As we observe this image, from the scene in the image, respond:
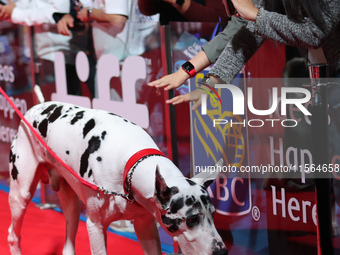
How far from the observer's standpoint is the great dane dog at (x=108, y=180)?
2.23 m

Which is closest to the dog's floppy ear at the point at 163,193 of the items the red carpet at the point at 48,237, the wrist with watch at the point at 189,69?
the wrist with watch at the point at 189,69

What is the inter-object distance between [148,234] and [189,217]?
21.5 inches

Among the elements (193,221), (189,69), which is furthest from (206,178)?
(189,69)

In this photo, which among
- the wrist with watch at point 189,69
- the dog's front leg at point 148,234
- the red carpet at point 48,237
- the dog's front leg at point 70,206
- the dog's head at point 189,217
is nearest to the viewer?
the dog's head at point 189,217

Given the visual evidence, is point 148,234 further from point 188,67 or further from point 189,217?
point 188,67

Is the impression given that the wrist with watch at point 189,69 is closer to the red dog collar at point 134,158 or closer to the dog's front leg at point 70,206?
the red dog collar at point 134,158

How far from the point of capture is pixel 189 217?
2217 mm

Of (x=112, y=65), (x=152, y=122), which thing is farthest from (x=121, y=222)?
(x=112, y=65)

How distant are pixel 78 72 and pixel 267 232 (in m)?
1.90

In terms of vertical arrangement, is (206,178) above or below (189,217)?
above

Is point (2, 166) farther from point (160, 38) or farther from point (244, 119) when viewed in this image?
point (244, 119)

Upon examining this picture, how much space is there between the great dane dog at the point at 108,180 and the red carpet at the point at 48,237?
1.55ft

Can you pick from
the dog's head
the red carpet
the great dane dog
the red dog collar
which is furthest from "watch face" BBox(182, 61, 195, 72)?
the red carpet

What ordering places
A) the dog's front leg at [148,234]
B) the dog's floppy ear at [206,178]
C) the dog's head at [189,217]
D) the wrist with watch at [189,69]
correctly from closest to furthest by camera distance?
the dog's head at [189,217] < the dog's floppy ear at [206,178] < the dog's front leg at [148,234] < the wrist with watch at [189,69]
